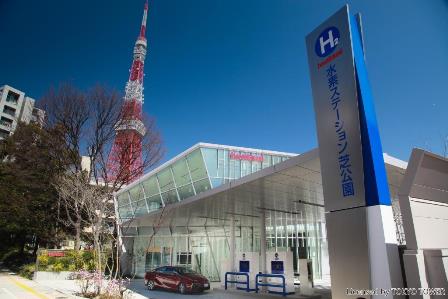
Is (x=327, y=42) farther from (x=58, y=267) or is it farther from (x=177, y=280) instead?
(x=58, y=267)

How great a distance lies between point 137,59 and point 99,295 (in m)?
51.5

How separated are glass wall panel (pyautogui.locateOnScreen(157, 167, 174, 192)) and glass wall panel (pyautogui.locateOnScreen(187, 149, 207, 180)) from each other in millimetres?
2183

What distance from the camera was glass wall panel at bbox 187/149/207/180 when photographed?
21234 mm

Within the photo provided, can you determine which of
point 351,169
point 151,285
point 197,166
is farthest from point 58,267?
point 351,169

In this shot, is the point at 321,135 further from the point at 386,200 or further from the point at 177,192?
the point at 177,192

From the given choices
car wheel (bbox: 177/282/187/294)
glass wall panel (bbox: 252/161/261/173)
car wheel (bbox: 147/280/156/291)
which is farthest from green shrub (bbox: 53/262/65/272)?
glass wall panel (bbox: 252/161/261/173)

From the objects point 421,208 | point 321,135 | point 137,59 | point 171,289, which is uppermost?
point 137,59

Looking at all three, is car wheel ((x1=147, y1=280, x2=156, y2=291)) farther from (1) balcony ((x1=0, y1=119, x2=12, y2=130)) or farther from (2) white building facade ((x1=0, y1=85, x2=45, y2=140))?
(1) balcony ((x1=0, y1=119, x2=12, y2=130))

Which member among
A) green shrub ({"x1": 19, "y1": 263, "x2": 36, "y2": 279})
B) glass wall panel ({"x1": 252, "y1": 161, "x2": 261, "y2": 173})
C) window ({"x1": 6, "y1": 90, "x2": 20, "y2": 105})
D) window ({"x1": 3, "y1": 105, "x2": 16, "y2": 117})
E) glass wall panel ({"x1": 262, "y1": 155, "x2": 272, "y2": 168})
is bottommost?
green shrub ({"x1": 19, "y1": 263, "x2": 36, "y2": 279})

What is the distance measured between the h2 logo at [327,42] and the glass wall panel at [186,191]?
15899mm

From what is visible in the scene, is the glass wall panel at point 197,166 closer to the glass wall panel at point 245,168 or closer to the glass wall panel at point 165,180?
the glass wall panel at point 165,180

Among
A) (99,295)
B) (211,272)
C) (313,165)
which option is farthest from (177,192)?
(313,165)

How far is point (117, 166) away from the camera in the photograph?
21797 mm

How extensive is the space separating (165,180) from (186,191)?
234 centimetres
